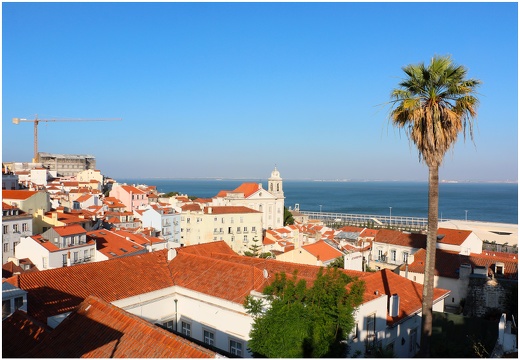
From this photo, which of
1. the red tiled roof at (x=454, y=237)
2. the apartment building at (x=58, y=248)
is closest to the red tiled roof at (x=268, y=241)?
the red tiled roof at (x=454, y=237)

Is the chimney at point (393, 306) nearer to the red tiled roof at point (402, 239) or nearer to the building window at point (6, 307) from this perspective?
the building window at point (6, 307)

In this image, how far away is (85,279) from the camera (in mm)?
15805

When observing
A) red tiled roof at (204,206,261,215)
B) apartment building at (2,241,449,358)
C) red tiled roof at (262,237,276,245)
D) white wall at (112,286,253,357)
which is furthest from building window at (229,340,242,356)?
red tiled roof at (204,206,261,215)

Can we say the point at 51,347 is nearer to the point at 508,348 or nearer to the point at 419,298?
the point at 508,348

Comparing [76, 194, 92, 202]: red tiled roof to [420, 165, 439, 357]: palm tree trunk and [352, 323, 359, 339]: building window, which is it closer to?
[352, 323, 359, 339]: building window

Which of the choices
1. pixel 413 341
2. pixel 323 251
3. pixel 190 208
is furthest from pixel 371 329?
pixel 190 208

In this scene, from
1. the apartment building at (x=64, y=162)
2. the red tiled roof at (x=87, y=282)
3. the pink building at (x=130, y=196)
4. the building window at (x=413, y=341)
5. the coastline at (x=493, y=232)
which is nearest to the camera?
the red tiled roof at (x=87, y=282)

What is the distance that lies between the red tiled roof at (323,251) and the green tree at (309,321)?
20460mm

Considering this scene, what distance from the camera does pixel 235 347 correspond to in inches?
585

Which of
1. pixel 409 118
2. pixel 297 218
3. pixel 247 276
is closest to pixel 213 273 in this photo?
pixel 247 276

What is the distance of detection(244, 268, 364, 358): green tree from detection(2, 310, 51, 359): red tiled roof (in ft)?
16.2

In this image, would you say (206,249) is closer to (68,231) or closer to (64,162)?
(68,231)

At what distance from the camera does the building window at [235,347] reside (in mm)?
14680

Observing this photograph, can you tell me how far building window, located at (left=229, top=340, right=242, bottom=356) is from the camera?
1468 centimetres
